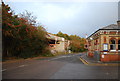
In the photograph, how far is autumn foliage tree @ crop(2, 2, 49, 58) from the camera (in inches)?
747

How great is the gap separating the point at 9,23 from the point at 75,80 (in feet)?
45.0

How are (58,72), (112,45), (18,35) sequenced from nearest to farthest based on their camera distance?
(58,72)
(112,45)
(18,35)

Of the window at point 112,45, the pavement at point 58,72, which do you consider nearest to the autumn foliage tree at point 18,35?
the pavement at point 58,72

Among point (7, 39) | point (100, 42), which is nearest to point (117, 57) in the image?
point (100, 42)

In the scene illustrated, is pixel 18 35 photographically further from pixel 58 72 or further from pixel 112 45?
pixel 112 45

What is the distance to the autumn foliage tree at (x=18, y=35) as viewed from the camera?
18984 millimetres

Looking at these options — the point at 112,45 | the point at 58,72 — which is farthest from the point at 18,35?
the point at 112,45

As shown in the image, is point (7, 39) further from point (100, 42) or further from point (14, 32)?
point (100, 42)

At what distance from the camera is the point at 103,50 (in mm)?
20953

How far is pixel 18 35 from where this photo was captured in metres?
22.8

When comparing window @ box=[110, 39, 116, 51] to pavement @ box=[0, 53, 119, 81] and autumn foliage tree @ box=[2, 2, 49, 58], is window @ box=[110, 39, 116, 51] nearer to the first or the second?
pavement @ box=[0, 53, 119, 81]

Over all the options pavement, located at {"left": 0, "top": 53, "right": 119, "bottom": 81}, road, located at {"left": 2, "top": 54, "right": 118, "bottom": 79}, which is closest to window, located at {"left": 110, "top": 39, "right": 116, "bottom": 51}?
pavement, located at {"left": 0, "top": 53, "right": 119, "bottom": 81}

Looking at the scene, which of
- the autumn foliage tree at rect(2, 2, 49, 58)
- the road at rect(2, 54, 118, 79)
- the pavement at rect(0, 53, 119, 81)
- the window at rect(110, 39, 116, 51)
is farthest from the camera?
the window at rect(110, 39, 116, 51)

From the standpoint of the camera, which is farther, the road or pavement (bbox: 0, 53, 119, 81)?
the road
